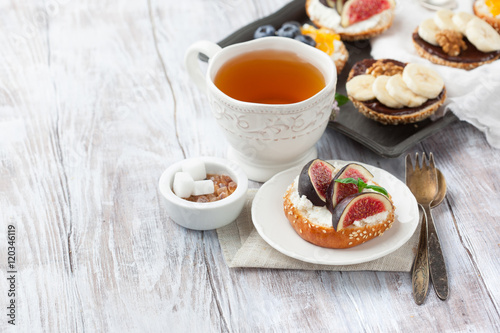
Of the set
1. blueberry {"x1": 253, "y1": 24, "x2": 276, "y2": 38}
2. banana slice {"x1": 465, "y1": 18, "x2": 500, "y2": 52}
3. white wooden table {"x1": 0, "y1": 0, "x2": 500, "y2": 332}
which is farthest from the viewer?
blueberry {"x1": 253, "y1": 24, "x2": 276, "y2": 38}

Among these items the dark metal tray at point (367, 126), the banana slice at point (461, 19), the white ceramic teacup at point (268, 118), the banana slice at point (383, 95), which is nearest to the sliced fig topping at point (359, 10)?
the dark metal tray at point (367, 126)

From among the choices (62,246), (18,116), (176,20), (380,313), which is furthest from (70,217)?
(176,20)

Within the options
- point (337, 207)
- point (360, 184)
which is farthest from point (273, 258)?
Answer: point (360, 184)

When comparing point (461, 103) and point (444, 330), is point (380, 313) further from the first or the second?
point (461, 103)

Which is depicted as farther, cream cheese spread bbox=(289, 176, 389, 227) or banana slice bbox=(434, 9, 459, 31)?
banana slice bbox=(434, 9, 459, 31)

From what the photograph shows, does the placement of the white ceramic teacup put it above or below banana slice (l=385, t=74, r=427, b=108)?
above

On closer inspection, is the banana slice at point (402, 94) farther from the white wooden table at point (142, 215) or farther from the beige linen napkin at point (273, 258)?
the beige linen napkin at point (273, 258)

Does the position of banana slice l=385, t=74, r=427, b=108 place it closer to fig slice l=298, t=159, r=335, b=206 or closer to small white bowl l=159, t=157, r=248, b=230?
fig slice l=298, t=159, r=335, b=206

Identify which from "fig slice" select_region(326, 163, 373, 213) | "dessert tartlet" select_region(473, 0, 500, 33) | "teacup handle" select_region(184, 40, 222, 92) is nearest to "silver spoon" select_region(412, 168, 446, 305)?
"fig slice" select_region(326, 163, 373, 213)

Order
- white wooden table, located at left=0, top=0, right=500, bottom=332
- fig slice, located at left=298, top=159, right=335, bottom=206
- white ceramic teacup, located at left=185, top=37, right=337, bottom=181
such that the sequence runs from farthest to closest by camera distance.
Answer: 1. white ceramic teacup, located at left=185, top=37, right=337, bottom=181
2. fig slice, located at left=298, top=159, right=335, bottom=206
3. white wooden table, located at left=0, top=0, right=500, bottom=332
